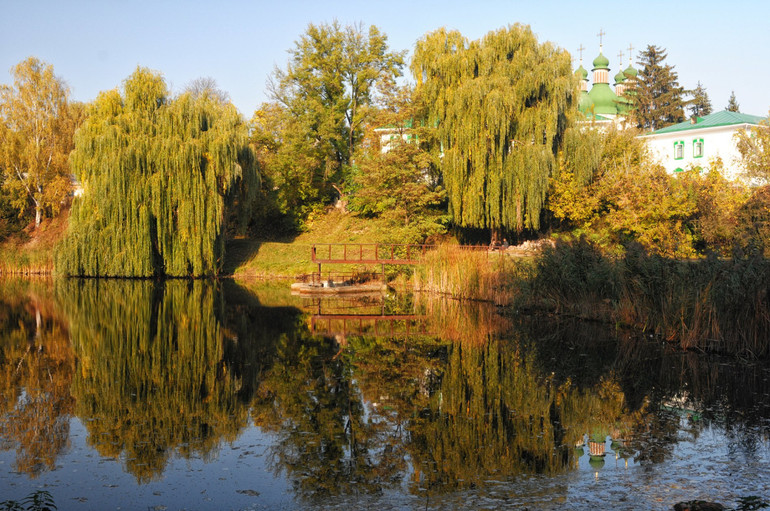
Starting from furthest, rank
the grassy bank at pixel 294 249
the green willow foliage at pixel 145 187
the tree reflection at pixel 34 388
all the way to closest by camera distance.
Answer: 1. the grassy bank at pixel 294 249
2. the green willow foliage at pixel 145 187
3. the tree reflection at pixel 34 388

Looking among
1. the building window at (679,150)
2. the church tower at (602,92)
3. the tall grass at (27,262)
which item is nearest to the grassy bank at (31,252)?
the tall grass at (27,262)

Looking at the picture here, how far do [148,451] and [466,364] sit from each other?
6369mm

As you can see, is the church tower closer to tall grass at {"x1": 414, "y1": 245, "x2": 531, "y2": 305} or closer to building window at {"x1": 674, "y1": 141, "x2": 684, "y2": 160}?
building window at {"x1": 674, "y1": 141, "x2": 684, "y2": 160}

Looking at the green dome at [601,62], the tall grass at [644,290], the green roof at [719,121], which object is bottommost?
the tall grass at [644,290]

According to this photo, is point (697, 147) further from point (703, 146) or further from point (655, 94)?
point (655, 94)

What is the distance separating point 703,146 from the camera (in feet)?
160

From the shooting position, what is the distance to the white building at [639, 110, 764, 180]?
155 ft

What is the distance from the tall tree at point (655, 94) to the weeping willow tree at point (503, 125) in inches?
1360

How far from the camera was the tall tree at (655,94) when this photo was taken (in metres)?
65.6

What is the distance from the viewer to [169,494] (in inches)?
247

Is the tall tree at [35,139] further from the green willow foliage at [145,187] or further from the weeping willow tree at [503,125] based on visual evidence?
the weeping willow tree at [503,125]

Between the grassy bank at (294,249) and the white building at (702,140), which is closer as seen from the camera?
the grassy bank at (294,249)

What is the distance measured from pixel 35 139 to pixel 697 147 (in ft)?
147

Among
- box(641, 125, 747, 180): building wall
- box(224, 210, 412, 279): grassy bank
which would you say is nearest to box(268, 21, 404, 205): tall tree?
box(224, 210, 412, 279): grassy bank
